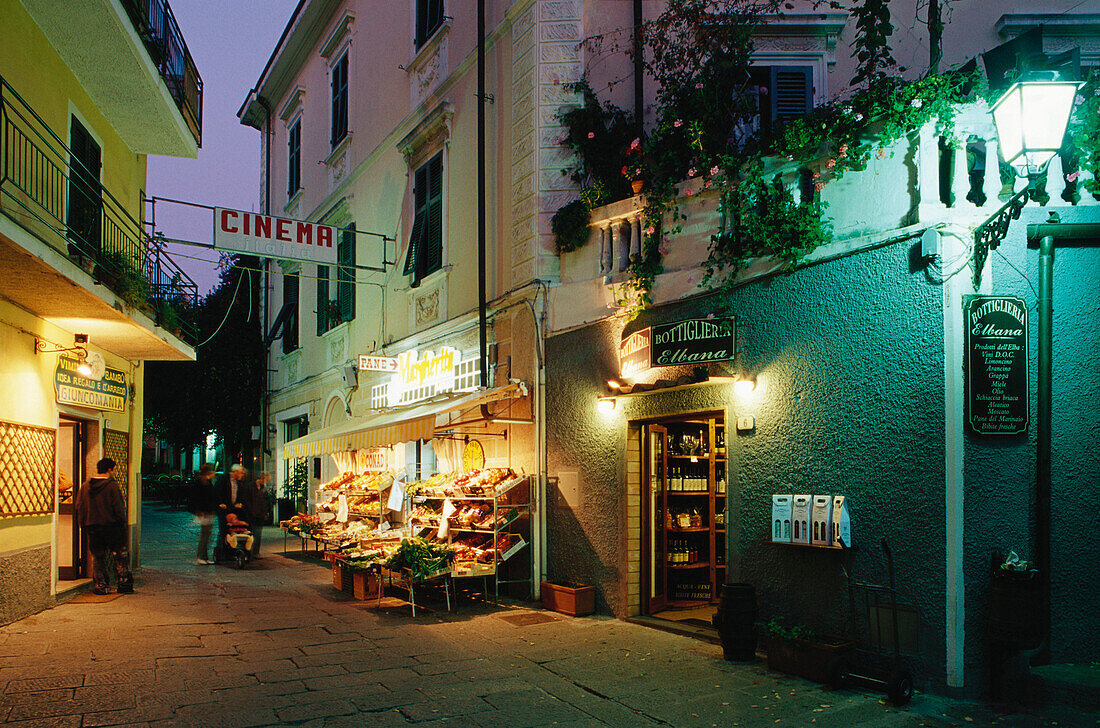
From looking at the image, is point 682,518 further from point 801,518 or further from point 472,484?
point 801,518

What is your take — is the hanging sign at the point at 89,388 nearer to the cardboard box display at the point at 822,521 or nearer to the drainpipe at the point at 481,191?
the drainpipe at the point at 481,191

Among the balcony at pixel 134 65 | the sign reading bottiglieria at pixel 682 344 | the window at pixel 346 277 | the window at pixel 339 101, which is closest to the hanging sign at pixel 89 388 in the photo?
the balcony at pixel 134 65

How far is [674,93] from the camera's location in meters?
9.23

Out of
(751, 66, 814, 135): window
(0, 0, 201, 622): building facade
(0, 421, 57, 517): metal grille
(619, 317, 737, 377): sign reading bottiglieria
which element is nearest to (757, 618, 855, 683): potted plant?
(619, 317, 737, 377): sign reading bottiglieria

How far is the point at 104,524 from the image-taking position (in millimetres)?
10789

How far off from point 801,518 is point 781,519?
0.24 m

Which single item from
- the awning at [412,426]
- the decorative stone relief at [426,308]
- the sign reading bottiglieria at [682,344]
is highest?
the decorative stone relief at [426,308]

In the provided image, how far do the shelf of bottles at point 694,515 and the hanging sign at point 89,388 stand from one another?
8065 mm

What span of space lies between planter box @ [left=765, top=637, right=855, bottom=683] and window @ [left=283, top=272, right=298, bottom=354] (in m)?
17.3

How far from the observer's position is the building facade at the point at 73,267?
9102 mm

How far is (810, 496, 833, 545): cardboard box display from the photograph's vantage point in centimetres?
679

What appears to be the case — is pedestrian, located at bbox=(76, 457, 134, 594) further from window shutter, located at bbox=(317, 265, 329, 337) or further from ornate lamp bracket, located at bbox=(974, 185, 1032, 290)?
ornate lamp bracket, located at bbox=(974, 185, 1032, 290)

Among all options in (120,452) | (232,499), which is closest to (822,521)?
(120,452)

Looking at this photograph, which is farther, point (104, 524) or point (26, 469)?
point (104, 524)
